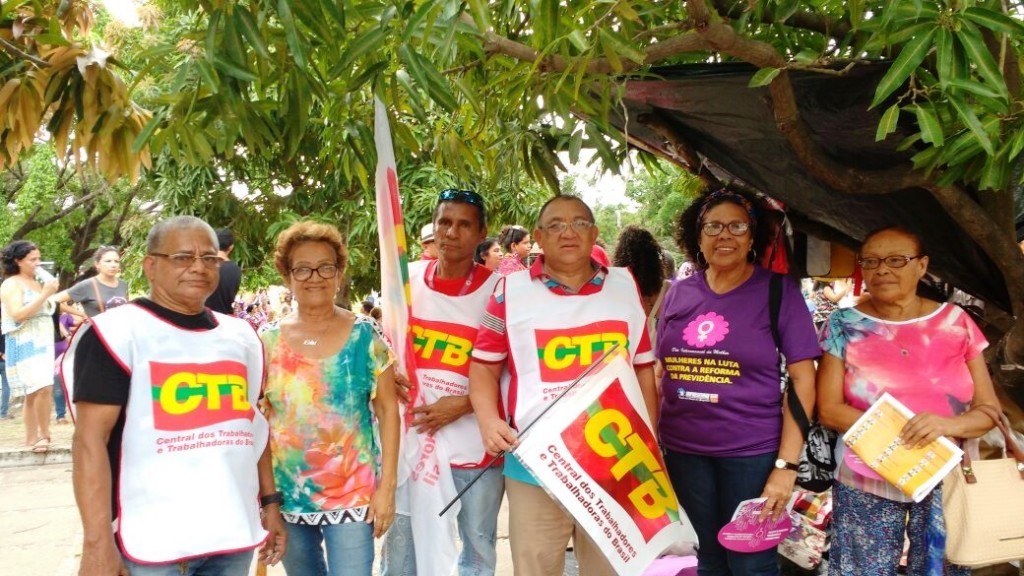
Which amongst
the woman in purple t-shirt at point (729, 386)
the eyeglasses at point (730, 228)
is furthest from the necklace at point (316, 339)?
the eyeglasses at point (730, 228)

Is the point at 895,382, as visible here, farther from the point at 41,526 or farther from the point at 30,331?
the point at 30,331

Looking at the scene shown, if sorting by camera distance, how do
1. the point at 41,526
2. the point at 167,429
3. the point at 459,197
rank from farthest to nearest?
the point at 41,526 → the point at 459,197 → the point at 167,429

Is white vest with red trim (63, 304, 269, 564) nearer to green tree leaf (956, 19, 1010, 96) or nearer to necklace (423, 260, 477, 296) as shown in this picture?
necklace (423, 260, 477, 296)

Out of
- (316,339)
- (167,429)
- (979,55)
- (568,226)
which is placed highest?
(979,55)

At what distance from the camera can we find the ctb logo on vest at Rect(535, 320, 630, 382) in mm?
2861

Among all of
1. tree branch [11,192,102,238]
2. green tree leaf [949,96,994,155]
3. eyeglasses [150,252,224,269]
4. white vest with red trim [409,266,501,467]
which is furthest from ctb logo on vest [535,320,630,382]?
tree branch [11,192,102,238]

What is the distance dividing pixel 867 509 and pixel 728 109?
5.28 feet

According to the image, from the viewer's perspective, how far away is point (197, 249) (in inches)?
96.9

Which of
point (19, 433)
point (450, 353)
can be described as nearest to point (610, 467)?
point (450, 353)

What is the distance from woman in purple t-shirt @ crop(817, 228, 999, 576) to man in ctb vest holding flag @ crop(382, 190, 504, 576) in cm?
130

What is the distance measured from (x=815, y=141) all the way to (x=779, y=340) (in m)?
0.90

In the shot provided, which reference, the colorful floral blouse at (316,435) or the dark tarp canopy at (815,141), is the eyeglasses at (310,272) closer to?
the colorful floral blouse at (316,435)

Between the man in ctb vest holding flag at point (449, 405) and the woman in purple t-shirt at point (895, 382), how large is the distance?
51.3 inches

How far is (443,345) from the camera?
3.22 metres
